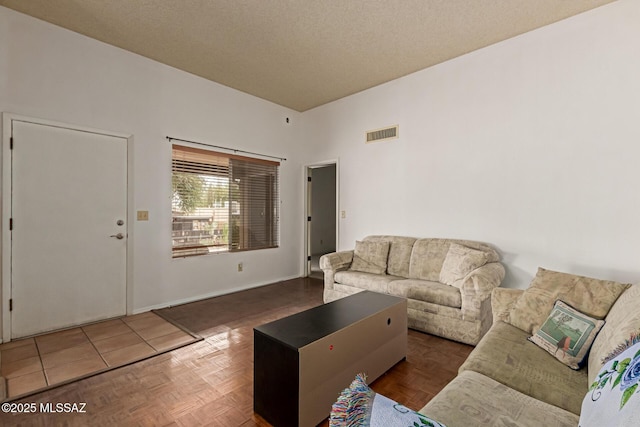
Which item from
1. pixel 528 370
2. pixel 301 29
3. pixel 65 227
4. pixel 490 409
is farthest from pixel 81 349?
pixel 301 29

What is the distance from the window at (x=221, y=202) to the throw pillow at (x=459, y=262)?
9.35ft

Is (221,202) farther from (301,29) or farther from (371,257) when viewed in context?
(301,29)

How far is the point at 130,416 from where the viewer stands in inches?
68.0

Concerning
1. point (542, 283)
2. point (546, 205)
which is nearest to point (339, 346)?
point (542, 283)

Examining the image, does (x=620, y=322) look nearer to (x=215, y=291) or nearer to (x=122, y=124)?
(x=215, y=291)

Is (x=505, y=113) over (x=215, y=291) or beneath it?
over

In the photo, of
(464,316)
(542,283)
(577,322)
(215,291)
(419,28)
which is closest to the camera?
(577,322)

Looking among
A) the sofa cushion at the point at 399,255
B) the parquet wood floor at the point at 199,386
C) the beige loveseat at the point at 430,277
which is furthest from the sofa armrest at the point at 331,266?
the parquet wood floor at the point at 199,386

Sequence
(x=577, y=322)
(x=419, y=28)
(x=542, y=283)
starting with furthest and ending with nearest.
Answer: (x=419, y=28) → (x=542, y=283) → (x=577, y=322)

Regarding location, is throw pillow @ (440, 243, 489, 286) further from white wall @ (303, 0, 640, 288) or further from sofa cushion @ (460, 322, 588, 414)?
sofa cushion @ (460, 322, 588, 414)

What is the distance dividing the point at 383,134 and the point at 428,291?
233cm

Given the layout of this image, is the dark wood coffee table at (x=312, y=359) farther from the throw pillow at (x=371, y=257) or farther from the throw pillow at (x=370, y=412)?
the throw pillow at (x=371, y=257)

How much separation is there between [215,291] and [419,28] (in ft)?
13.3

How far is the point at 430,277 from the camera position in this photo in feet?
10.9
